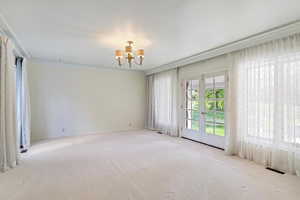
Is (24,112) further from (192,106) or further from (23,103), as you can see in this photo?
(192,106)

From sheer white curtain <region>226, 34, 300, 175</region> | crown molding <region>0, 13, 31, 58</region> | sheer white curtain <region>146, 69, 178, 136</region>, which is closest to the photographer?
crown molding <region>0, 13, 31, 58</region>

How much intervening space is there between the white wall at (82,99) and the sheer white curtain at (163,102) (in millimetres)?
452

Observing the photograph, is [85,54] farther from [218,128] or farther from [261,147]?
[261,147]

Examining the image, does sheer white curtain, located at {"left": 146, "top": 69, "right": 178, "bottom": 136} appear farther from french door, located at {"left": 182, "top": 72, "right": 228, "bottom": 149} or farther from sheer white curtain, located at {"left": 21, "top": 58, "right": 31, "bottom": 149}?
sheer white curtain, located at {"left": 21, "top": 58, "right": 31, "bottom": 149}

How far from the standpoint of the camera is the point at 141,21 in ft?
7.93

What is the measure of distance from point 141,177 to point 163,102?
3.59 m

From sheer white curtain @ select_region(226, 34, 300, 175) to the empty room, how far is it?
2 centimetres

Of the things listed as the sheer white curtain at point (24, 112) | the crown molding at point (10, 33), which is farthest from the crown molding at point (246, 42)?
the sheer white curtain at point (24, 112)

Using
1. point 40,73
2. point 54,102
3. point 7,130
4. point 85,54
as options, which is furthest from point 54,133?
point 85,54

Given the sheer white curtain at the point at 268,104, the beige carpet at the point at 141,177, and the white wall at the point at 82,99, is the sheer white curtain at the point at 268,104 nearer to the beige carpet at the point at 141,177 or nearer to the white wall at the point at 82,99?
the beige carpet at the point at 141,177

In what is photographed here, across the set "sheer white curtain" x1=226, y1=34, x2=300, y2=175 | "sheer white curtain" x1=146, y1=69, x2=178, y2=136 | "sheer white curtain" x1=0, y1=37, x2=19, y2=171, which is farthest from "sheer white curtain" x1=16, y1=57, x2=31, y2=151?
"sheer white curtain" x1=226, y1=34, x2=300, y2=175

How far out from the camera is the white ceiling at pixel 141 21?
2008mm

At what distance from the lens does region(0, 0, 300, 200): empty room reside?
2.10 metres

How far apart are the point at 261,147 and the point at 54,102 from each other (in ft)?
18.4
